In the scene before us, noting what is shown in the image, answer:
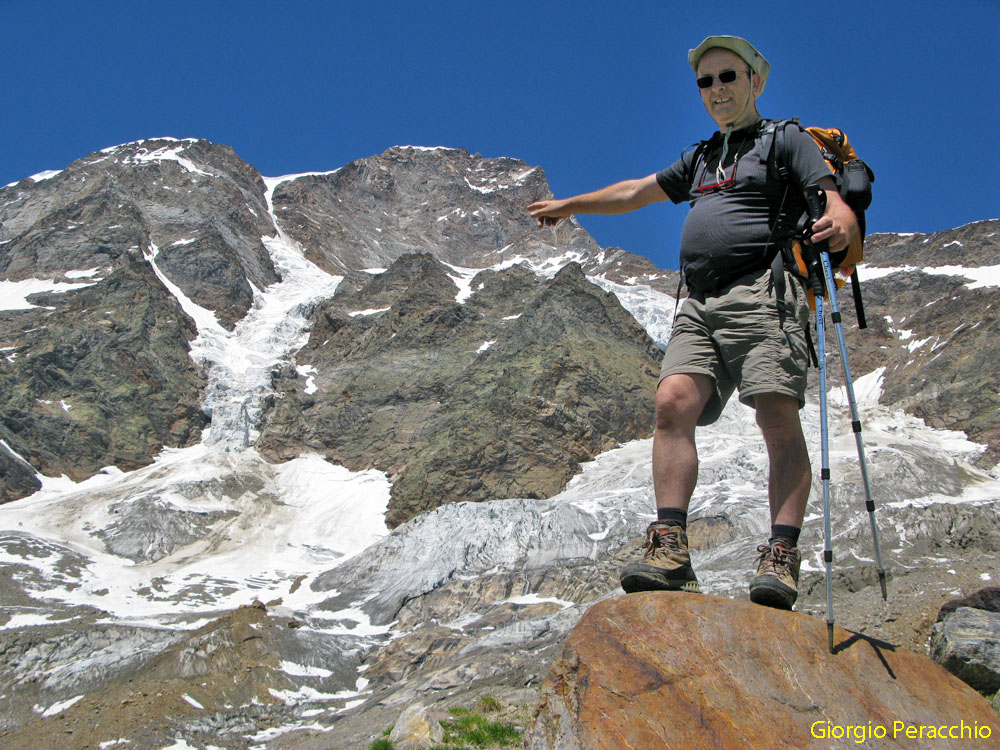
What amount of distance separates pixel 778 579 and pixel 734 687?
2.44 ft

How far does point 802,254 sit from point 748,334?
2.02ft

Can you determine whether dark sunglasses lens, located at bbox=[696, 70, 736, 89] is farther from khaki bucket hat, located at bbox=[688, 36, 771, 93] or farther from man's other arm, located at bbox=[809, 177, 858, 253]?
man's other arm, located at bbox=[809, 177, 858, 253]

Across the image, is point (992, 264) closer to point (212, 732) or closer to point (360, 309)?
point (360, 309)

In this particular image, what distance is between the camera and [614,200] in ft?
20.0

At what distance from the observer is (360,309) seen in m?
122

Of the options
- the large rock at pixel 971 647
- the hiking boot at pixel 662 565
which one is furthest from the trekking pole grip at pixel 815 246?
the large rock at pixel 971 647

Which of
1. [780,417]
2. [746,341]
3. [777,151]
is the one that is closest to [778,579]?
[780,417]

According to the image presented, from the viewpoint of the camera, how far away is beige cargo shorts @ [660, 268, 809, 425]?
502 cm

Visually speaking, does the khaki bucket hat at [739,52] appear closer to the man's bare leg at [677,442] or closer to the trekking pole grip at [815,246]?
the trekking pole grip at [815,246]

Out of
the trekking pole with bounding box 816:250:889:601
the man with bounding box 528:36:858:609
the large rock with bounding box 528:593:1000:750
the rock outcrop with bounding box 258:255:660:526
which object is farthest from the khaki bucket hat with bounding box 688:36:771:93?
the rock outcrop with bounding box 258:255:660:526

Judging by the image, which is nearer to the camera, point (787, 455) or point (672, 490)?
point (787, 455)

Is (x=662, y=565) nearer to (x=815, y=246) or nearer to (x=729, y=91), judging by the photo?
(x=815, y=246)

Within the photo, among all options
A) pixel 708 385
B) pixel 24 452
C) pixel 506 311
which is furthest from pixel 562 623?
pixel 506 311

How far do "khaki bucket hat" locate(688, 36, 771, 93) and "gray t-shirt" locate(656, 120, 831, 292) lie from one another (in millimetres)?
362
